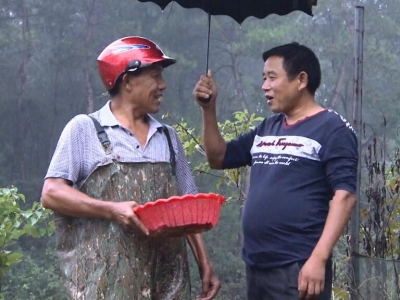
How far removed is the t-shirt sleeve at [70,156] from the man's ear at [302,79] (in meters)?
0.78

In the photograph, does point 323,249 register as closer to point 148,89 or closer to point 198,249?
point 198,249

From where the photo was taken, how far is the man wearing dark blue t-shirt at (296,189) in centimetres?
271

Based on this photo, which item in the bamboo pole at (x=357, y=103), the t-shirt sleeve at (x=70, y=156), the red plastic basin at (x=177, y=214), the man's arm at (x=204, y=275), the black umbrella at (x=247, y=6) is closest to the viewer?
the red plastic basin at (x=177, y=214)

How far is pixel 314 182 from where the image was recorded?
110 inches

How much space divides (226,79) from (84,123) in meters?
20.8

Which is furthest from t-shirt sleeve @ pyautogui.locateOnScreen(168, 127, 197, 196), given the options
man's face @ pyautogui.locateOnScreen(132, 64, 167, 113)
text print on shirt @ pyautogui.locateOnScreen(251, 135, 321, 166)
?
text print on shirt @ pyautogui.locateOnScreen(251, 135, 321, 166)

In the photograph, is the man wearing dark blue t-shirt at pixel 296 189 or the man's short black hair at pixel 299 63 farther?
the man's short black hair at pixel 299 63

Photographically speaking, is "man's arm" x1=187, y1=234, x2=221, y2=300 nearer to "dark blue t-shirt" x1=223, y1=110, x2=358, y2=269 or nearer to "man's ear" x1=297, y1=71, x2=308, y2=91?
"dark blue t-shirt" x1=223, y1=110, x2=358, y2=269

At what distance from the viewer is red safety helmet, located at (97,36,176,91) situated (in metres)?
2.72

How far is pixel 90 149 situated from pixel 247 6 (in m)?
1.03

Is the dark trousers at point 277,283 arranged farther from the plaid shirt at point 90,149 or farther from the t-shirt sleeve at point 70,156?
the t-shirt sleeve at point 70,156

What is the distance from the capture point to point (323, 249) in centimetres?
266

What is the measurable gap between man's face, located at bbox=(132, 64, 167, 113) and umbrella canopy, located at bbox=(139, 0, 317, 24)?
552mm

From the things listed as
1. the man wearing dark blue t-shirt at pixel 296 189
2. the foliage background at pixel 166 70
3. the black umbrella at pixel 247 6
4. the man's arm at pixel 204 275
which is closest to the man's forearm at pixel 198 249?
the man's arm at pixel 204 275
